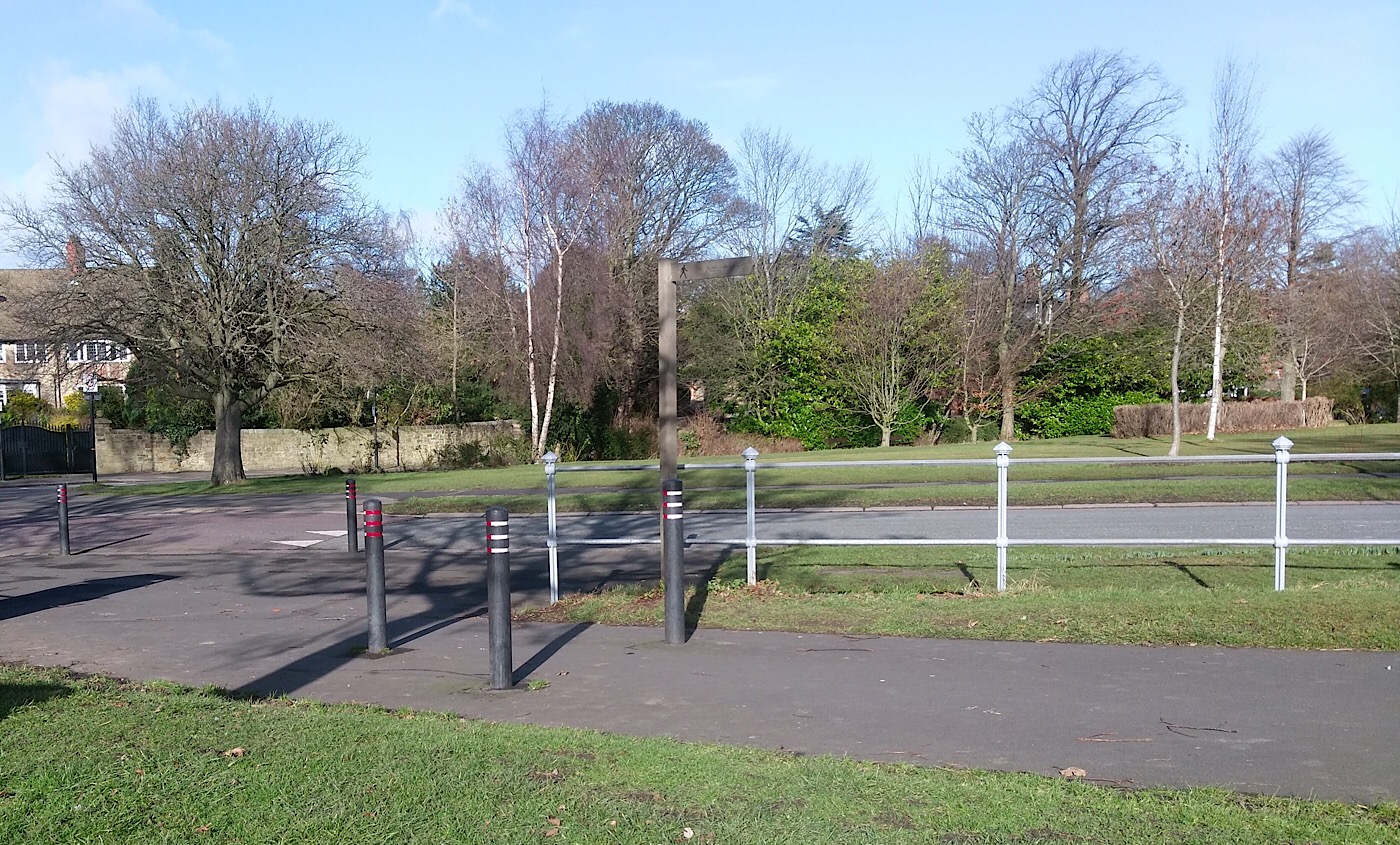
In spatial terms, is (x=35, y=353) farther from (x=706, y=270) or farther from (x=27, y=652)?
(x=706, y=270)

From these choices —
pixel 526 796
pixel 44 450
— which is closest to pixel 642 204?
pixel 44 450

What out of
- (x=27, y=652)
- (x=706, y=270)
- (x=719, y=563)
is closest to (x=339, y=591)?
(x=27, y=652)

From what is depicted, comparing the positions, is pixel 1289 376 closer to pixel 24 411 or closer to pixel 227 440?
pixel 227 440

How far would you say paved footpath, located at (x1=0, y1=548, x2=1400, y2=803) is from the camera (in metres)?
5.45

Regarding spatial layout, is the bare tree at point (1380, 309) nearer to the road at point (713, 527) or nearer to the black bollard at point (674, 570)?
the road at point (713, 527)

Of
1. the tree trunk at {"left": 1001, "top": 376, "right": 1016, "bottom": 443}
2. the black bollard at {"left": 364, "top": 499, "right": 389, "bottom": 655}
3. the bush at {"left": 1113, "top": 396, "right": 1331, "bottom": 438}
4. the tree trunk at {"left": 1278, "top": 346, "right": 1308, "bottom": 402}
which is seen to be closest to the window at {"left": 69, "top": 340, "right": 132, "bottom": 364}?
the black bollard at {"left": 364, "top": 499, "right": 389, "bottom": 655}

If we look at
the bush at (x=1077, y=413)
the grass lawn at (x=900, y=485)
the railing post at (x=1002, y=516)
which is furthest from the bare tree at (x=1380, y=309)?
the railing post at (x=1002, y=516)

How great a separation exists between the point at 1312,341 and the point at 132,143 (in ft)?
155

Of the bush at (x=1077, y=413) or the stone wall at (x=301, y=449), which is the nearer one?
the stone wall at (x=301, y=449)

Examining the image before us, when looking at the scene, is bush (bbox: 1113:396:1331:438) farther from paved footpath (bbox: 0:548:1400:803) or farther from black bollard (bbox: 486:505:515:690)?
black bollard (bbox: 486:505:515:690)

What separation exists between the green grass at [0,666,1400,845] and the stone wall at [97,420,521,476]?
37.9 metres

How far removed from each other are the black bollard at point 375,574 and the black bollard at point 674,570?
7.13ft

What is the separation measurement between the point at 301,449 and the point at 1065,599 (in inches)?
1512

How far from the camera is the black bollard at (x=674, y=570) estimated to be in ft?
27.2
